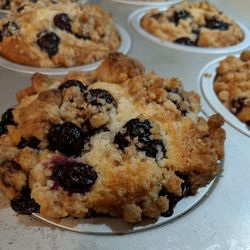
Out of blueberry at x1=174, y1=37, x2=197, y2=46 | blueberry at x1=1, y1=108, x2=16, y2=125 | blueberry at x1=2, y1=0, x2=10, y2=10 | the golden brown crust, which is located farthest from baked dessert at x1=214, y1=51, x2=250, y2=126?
blueberry at x1=2, y1=0, x2=10, y2=10

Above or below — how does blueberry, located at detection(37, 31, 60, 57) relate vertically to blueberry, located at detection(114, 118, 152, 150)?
below

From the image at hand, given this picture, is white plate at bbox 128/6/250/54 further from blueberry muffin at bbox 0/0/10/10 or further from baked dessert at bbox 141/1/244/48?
blueberry muffin at bbox 0/0/10/10

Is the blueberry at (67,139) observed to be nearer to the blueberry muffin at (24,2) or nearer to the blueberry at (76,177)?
the blueberry at (76,177)

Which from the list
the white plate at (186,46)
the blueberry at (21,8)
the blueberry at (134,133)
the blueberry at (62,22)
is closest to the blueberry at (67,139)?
the blueberry at (134,133)

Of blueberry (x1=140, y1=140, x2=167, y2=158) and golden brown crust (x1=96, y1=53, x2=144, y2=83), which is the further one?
golden brown crust (x1=96, y1=53, x2=144, y2=83)

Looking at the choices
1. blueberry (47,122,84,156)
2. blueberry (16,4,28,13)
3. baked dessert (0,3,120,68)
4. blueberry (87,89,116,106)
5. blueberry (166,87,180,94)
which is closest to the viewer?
blueberry (47,122,84,156)

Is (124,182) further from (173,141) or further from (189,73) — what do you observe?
(189,73)

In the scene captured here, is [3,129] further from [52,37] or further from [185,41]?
[185,41]
